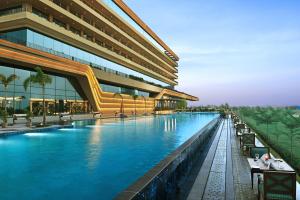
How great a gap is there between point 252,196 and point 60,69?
32278mm

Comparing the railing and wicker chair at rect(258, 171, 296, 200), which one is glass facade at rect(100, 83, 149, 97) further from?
wicker chair at rect(258, 171, 296, 200)

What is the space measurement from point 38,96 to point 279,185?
3301 cm


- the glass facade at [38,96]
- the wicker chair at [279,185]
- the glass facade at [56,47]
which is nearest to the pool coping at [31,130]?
the glass facade at [38,96]

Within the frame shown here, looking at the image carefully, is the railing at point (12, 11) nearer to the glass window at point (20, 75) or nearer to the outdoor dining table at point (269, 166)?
the glass window at point (20, 75)

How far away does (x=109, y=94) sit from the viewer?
50.0 metres

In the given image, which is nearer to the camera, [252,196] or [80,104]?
[252,196]

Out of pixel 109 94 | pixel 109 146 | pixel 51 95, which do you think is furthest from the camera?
pixel 109 94

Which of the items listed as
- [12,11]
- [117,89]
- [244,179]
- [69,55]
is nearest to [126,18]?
[117,89]

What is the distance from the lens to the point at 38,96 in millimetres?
33938

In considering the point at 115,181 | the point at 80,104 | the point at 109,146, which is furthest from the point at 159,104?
the point at 115,181

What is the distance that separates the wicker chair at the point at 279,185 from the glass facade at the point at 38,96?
28.7 metres

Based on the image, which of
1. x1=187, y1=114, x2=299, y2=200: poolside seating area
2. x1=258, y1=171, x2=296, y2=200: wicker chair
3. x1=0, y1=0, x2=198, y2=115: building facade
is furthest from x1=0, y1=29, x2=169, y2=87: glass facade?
x1=258, y1=171, x2=296, y2=200: wicker chair

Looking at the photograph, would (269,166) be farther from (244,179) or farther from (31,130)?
(31,130)

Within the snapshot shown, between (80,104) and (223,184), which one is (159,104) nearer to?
(80,104)
